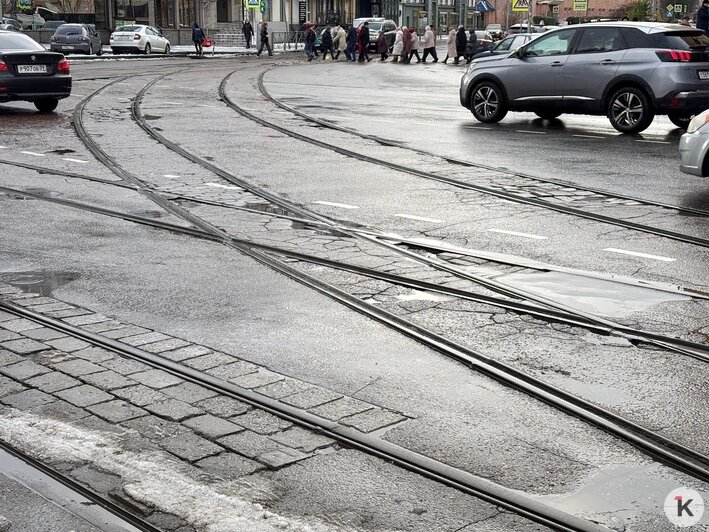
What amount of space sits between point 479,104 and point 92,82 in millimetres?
12639

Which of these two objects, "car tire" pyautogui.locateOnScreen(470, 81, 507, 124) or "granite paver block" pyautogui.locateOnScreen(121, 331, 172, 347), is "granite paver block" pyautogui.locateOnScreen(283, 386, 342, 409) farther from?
"car tire" pyautogui.locateOnScreen(470, 81, 507, 124)

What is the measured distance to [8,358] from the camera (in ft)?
19.3

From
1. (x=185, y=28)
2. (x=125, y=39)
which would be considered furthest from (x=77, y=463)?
(x=185, y=28)

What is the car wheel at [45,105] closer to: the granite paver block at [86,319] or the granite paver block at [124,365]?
the granite paver block at [86,319]

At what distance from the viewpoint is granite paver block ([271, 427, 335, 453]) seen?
15.4ft

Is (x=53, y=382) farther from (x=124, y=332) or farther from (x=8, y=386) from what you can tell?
(x=124, y=332)

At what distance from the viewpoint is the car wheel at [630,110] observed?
17250 mm

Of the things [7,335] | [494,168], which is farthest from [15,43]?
[7,335]

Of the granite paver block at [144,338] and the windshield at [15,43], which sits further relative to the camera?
the windshield at [15,43]

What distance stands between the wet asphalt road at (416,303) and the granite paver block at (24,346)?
0.69m

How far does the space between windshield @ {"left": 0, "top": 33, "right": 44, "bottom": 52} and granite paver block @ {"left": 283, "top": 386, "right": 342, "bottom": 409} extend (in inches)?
653

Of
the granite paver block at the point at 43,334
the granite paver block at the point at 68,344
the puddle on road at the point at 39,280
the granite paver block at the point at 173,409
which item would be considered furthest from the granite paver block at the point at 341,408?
the puddle on road at the point at 39,280

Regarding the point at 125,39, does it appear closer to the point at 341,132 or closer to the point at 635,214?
the point at 341,132

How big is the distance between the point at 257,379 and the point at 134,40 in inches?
1947
